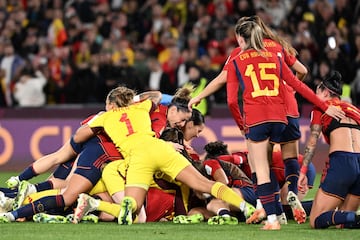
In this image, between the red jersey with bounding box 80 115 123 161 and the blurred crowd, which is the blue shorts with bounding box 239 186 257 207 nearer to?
the red jersey with bounding box 80 115 123 161

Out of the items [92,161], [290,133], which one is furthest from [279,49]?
[92,161]

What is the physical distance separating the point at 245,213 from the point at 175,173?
0.80 meters

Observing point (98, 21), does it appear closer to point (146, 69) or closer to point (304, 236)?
point (146, 69)

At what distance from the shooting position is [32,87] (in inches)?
770

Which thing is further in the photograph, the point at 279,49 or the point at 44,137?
the point at 44,137

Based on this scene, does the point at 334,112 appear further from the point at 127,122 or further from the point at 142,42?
the point at 142,42

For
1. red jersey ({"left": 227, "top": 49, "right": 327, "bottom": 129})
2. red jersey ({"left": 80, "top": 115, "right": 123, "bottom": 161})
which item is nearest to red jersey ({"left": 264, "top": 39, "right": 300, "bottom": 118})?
red jersey ({"left": 227, "top": 49, "right": 327, "bottom": 129})

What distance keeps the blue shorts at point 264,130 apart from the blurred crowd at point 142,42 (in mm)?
7796

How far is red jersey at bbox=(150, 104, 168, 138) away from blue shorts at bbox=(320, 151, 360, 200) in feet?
8.04

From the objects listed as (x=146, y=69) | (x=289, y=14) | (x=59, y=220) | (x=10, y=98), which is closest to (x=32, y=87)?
(x=10, y=98)

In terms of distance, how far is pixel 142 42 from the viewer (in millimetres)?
21812

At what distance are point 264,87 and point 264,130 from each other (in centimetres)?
40

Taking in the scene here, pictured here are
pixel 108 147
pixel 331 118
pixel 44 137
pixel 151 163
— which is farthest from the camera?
pixel 44 137

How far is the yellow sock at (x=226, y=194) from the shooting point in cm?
1054
